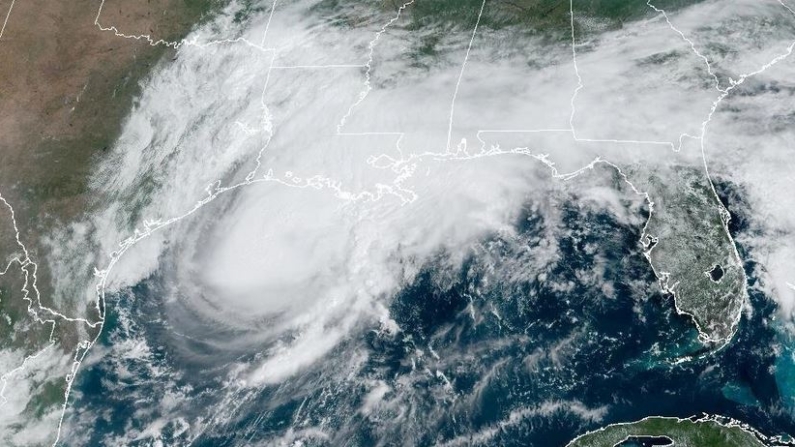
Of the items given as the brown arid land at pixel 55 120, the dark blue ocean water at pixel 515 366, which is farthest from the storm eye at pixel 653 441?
the brown arid land at pixel 55 120

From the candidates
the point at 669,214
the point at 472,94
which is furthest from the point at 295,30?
the point at 669,214

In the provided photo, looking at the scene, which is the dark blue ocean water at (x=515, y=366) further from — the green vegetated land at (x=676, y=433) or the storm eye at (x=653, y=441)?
the storm eye at (x=653, y=441)

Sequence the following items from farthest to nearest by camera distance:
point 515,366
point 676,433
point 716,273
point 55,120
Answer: point 55,120 < point 716,273 < point 515,366 < point 676,433

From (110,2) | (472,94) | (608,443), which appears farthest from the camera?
(110,2)

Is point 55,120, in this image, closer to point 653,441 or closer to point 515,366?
point 515,366

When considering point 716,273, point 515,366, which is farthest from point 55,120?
point 716,273

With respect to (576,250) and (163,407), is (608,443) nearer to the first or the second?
(576,250)
